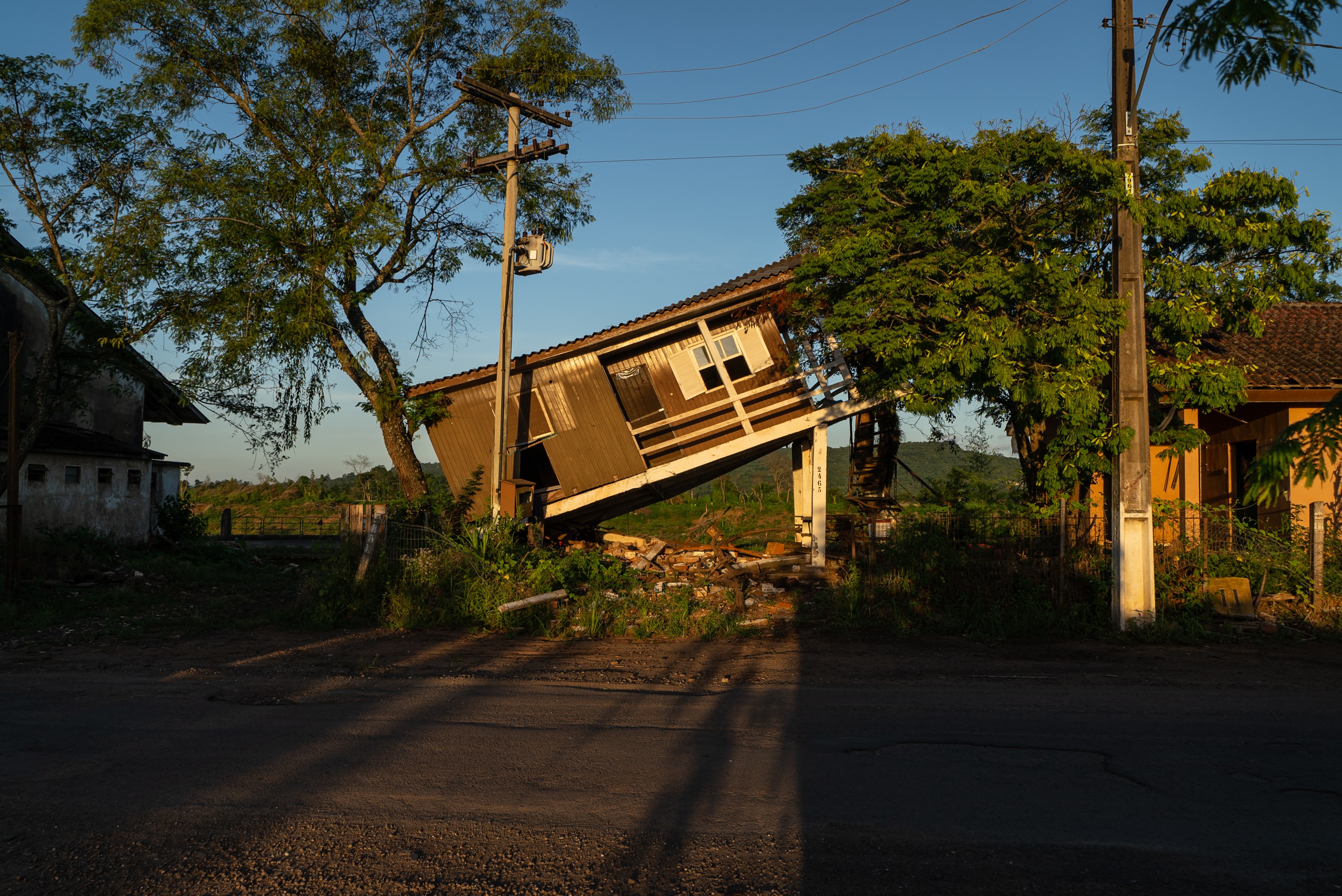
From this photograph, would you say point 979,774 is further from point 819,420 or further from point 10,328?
point 10,328

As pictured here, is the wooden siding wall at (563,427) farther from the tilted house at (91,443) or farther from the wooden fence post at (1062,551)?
the wooden fence post at (1062,551)

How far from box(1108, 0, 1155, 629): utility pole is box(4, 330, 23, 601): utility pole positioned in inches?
606

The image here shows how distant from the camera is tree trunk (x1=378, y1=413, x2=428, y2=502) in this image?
52.7ft

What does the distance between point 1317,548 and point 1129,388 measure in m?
3.03

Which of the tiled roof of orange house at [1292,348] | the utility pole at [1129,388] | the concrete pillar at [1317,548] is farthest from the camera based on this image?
the tiled roof of orange house at [1292,348]

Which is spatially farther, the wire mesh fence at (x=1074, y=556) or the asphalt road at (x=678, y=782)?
the wire mesh fence at (x=1074, y=556)

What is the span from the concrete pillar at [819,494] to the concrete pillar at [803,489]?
0.57 meters

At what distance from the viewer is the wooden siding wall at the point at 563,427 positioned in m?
16.0

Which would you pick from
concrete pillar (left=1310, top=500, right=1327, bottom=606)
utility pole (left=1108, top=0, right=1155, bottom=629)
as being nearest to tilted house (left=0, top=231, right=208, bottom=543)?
utility pole (left=1108, top=0, right=1155, bottom=629)

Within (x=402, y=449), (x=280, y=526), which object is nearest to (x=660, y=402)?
(x=402, y=449)

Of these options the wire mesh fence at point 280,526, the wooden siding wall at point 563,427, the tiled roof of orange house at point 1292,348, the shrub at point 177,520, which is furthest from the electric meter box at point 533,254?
the wire mesh fence at point 280,526

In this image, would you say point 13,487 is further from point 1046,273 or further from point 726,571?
point 1046,273

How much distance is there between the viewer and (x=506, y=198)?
15.0 meters

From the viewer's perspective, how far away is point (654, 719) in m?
6.48
